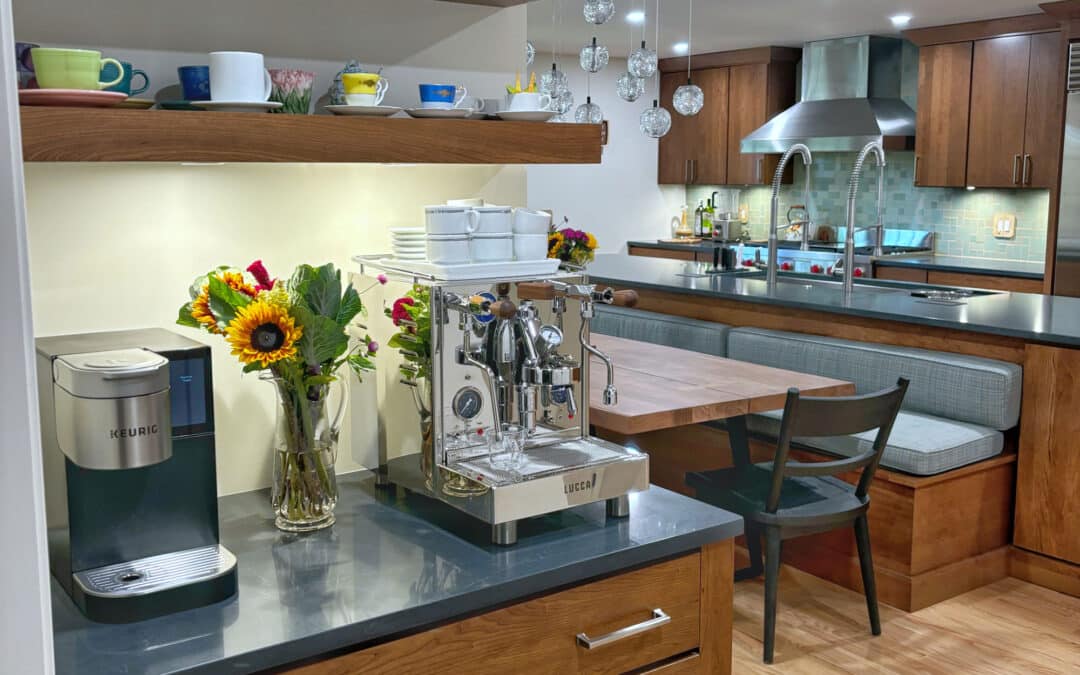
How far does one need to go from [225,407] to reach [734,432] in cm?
225

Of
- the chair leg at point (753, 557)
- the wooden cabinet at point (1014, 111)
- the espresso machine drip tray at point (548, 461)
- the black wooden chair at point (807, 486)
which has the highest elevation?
the wooden cabinet at point (1014, 111)

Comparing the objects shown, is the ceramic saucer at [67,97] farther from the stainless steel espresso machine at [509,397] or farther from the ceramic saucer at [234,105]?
the stainless steel espresso machine at [509,397]

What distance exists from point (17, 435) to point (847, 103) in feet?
23.9

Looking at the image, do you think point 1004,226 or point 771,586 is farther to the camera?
point 1004,226

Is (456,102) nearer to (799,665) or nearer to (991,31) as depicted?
(799,665)

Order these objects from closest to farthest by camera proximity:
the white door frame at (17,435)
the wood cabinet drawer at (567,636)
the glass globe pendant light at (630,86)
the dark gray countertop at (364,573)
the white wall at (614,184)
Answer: the white door frame at (17,435) → the dark gray countertop at (364,573) → the wood cabinet drawer at (567,636) → the glass globe pendant light at (630,86) → the white wall at (614,184)

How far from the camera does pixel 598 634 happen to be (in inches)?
65.0

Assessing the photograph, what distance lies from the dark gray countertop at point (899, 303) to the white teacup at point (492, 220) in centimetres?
246

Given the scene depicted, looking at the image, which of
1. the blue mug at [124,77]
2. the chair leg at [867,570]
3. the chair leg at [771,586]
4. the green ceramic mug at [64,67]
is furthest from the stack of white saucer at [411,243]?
the chair leg at [867,570]

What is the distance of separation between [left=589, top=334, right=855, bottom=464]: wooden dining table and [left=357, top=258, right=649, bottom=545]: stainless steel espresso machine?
39.2 inches

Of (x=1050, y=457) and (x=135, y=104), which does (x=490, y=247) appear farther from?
(x=1050, y=457)

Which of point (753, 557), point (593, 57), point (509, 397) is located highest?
point (593, 57)

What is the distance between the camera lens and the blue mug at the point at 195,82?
1.58m

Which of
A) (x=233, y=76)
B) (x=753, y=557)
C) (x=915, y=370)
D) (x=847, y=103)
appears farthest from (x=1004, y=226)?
(x=233, y=76)
